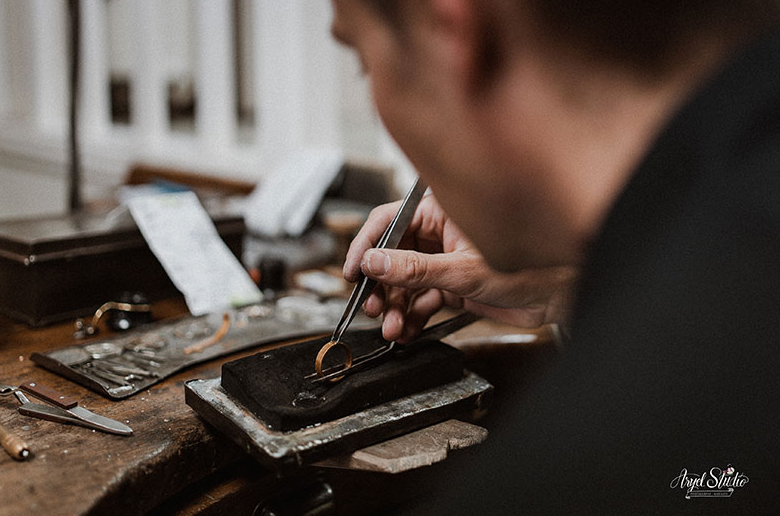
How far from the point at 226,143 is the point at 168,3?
2.67 feet

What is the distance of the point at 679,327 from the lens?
1.63 feet

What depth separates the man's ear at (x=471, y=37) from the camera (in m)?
0.54

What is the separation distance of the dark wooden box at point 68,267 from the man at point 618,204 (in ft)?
3.29

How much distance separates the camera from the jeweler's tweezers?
103cm

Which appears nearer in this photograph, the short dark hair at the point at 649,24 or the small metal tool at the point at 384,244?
the short dark hair at the point at 649,24

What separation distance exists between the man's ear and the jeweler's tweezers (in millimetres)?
486

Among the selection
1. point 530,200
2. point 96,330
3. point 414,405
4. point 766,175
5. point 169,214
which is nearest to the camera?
point 766,175

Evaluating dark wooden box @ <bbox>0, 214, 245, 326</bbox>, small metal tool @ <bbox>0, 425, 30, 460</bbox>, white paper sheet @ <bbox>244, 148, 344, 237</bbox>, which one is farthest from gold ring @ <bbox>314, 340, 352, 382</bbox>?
white paper sheet @ <bbox>244, 148, 344, 237</bbox>

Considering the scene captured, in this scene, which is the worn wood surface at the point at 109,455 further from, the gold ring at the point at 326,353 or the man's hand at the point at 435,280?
the man's hand at the point at 435,280

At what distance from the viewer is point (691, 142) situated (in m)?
0.47

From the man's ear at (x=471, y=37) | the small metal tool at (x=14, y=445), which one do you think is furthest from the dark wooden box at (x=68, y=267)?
the man's ear at (x=471, y=37)

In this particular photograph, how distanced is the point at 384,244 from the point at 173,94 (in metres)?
3.00

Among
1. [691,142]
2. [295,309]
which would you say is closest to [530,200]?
[691,142]

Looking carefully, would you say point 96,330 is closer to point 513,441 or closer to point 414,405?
point 414,405
